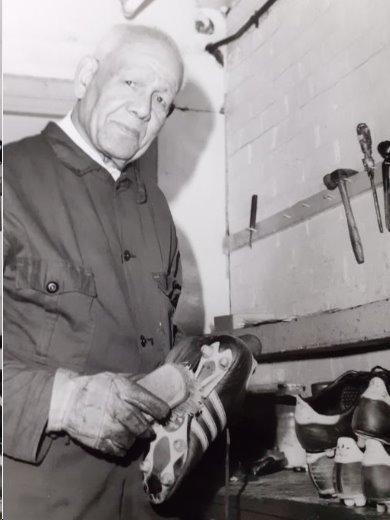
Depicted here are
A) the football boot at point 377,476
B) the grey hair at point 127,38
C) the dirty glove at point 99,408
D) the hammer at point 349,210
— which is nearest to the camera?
the dirty glove at point 99,408

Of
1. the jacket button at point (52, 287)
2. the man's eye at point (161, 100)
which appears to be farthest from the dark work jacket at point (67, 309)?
the man's eye at point (161, 100)

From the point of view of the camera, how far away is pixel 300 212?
133cm

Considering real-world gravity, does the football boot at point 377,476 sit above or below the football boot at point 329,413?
below

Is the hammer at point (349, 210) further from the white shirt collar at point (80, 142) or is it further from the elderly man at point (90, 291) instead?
the white shirt collar at point (80, 142)

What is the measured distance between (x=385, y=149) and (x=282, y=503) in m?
0.69

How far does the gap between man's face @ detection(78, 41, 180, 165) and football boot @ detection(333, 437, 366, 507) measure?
58 centimetres

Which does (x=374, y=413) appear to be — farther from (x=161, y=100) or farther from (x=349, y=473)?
(x=161, y=100)

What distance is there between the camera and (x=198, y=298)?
122 cm

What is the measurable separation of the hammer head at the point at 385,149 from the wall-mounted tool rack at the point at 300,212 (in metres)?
0.04

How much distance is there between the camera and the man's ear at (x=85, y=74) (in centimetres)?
88

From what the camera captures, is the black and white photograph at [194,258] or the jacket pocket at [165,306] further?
the jacket pocket at [165,306]

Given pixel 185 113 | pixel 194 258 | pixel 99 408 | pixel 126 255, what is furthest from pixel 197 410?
pixel 185 113

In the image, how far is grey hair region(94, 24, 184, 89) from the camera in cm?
87

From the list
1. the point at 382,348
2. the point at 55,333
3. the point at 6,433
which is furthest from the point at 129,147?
the point at 382,348
